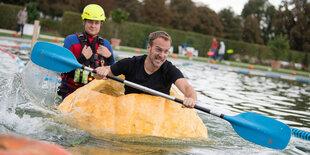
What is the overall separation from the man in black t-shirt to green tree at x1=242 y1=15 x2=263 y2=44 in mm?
40794

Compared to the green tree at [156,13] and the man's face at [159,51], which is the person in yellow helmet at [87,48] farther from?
the green tree at [156,13]

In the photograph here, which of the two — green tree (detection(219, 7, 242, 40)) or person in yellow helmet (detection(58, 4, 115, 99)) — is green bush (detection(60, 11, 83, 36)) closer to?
person in yellow helmet (detection(58, 4, 115, 99))

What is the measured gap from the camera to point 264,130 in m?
3.86

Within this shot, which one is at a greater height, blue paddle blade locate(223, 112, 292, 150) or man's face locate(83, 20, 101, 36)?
man's face locate(83, 20, 101, 36)

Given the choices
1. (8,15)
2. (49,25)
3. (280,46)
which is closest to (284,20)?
(280,46)

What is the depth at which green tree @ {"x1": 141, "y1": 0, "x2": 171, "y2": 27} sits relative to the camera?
40.1m

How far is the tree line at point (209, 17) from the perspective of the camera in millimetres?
33906

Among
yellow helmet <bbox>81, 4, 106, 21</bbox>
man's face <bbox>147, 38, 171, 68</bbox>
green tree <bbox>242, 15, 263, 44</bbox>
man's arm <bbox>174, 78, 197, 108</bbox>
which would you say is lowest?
man's arm <bbox>174, 78, 197, 108</bbox>

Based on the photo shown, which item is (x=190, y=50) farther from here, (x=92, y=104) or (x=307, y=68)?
(x=92, y=104)

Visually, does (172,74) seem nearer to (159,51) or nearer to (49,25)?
(159,51)

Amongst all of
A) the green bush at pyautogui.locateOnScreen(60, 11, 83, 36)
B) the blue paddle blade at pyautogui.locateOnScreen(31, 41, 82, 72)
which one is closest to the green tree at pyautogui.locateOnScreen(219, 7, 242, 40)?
the green bush at pyautogui.locateOnScreen(60, 11, 83, 36)

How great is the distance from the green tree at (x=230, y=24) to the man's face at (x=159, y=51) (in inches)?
1510

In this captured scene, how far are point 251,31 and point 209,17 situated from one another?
19.7 ft

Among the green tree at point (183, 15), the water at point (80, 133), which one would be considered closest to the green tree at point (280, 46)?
the water at point (80, 133)
